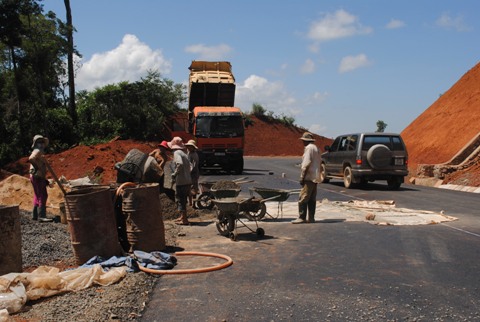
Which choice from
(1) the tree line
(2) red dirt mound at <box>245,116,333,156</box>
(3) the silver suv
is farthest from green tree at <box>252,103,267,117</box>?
(3) the silver suv

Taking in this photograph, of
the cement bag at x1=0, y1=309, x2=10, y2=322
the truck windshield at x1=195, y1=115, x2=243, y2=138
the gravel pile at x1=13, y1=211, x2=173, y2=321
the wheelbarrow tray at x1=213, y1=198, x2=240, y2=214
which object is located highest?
the truck windshield at x1=195, y1=115, x2=243, y2=138

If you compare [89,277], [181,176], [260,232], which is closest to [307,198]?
[260,232]

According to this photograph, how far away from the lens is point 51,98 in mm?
45875

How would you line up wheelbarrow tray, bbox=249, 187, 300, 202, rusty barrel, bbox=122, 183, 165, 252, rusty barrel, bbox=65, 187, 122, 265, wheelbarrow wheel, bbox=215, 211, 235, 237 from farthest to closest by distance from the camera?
wheelbarrow tray, bbox=249, 187, 300, 202
wheelbarrow wheel, bbox=215, 211, 235, 237
rusty barrel, bbox=122, 183, 165, 252
rusty barrel, bbox=65, 187, 122, 265

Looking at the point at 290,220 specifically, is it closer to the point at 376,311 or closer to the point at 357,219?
the point at 357,219

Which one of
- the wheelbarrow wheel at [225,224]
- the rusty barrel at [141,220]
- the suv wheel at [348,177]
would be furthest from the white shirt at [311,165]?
the suv wheel at [348,177]

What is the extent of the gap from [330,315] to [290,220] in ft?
20.7

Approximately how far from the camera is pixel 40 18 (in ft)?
118

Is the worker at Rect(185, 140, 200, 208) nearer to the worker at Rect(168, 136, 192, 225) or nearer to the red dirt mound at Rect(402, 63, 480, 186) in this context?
the worker at Rect(168, 136, 192, 225)

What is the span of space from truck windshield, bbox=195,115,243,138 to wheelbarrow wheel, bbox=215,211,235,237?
15.9 metres

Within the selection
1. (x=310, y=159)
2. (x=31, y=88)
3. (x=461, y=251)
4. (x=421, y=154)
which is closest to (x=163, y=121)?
(x=31, y=88)

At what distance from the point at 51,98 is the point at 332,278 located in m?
44.1

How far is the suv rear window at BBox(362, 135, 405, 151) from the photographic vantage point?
59.3 feet

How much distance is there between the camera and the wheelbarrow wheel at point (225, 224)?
9000mm
